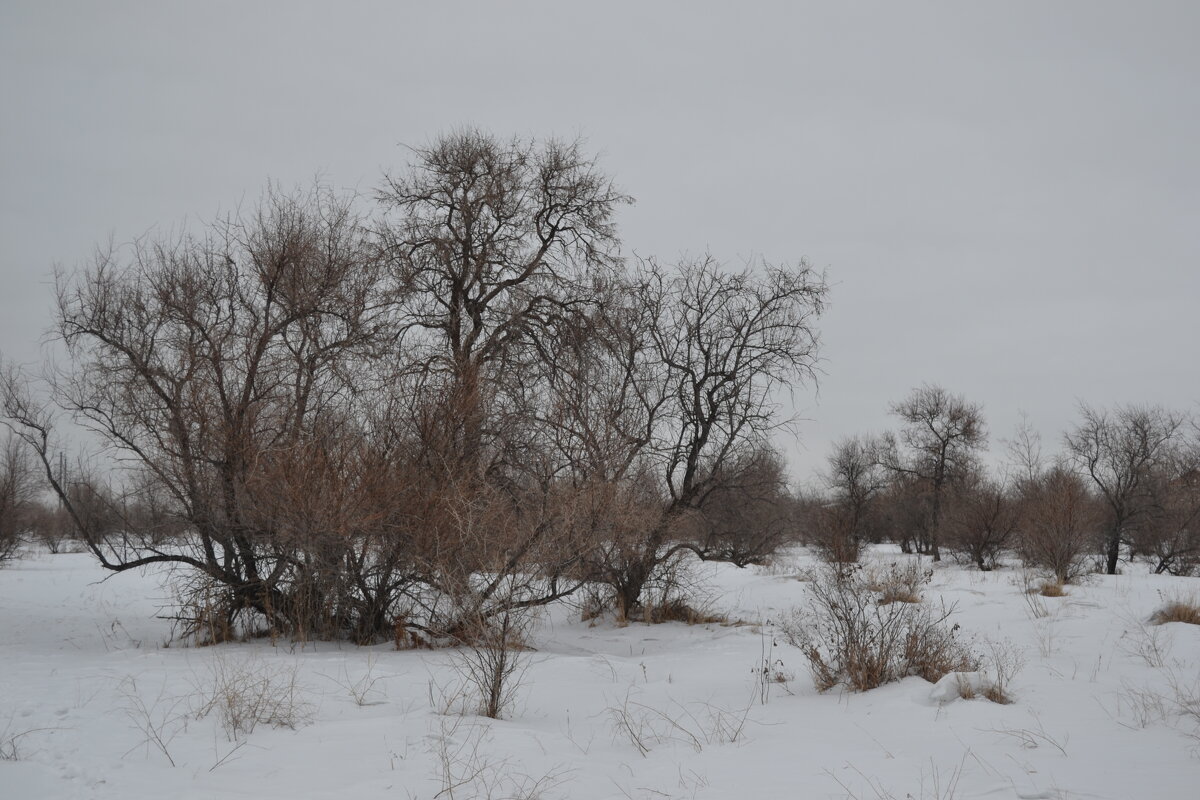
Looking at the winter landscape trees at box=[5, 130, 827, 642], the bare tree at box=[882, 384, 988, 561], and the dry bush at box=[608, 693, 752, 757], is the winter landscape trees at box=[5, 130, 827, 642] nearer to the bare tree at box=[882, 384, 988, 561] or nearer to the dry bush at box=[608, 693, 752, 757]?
the dry bush at box=[608, 693, 752, 757]

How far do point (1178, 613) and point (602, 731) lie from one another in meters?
8.31

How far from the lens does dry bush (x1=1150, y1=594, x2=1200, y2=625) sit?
965 centimetres

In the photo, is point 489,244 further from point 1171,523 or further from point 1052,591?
point 1171,523

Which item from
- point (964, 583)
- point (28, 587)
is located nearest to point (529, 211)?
point (964, 583)

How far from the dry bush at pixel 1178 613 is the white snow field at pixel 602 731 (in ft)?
1.61

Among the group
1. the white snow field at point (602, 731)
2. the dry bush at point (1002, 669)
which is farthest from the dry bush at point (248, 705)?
the dry bush at point (1002, 669)

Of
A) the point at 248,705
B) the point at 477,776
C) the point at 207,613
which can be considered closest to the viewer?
the point at 477,776

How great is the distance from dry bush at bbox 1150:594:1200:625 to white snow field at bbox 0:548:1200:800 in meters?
0.49

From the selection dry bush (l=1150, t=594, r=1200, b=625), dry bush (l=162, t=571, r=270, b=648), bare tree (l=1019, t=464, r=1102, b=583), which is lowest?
dry bush (l=162, t=571, r=270, b=648)

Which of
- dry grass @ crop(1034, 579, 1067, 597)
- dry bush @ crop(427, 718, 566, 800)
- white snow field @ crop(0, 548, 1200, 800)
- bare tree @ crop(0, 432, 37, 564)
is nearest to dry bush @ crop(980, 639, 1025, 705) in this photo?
white snow field @ crop(0, 548, 1200, 800)

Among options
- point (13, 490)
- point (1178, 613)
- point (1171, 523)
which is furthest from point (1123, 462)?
point (13, 490)

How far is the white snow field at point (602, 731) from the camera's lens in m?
4.50

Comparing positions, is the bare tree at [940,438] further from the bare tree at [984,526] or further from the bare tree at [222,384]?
the bare tree at [222,384]

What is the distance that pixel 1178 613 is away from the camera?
9781 millimetres
